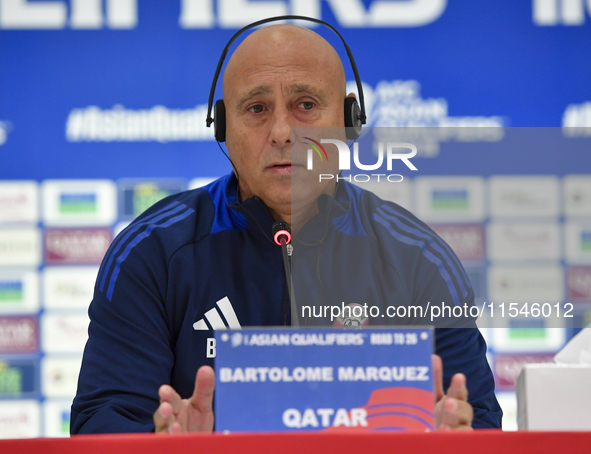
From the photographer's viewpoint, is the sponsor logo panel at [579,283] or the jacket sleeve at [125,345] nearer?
the sponsor logo panel at [579,283]

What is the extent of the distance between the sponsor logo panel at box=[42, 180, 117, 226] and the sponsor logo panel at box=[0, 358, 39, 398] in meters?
0.55

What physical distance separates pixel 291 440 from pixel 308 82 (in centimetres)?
98

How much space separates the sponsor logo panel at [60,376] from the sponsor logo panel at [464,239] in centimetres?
184

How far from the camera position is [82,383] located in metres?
1.37

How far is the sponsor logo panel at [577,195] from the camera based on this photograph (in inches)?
38.1

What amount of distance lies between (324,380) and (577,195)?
0.46 metres

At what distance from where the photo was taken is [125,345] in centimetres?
140

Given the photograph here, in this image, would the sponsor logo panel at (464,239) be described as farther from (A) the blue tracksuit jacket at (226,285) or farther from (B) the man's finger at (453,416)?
(B) the man's finger at (453,416)

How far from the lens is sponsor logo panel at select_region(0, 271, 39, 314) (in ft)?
8.29

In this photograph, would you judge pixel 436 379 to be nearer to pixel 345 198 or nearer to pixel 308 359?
pixel 308 359

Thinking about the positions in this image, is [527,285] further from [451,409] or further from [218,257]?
[218,257]

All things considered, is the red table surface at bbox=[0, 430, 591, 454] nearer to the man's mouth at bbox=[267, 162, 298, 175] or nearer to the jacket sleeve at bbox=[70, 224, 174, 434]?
the jacket sleeve at bbox=[70, 224, 174, 434]

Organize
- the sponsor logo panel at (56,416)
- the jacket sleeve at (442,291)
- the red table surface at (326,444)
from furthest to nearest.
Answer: the sponsor logo panel at (56,416), the jacket sleeve at (442,291), the red table surface at (326,444)

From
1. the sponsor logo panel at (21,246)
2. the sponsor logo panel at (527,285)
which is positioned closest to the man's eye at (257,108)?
the sponsor logo panel at (527,285)
